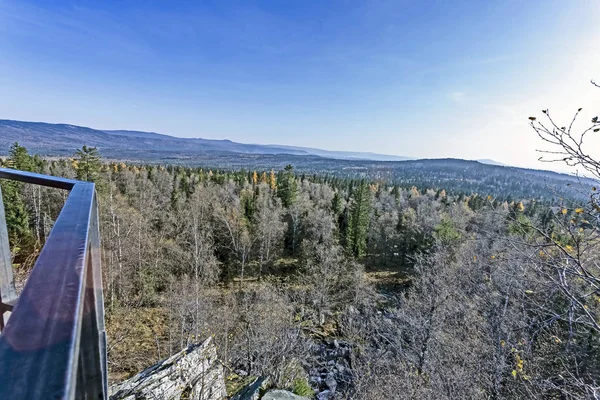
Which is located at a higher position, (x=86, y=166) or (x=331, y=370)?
(x=86, y=166)

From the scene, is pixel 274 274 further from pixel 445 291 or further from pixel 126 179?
pixel 126 179

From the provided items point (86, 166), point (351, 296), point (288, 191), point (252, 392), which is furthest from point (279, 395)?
point (288, 191)

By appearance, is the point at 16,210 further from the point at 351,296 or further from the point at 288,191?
the point at 288,191

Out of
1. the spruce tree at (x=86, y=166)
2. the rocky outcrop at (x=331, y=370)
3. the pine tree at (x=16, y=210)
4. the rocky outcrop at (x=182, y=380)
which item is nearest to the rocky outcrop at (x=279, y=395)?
the rocky outcrop at (x=182, y=380)

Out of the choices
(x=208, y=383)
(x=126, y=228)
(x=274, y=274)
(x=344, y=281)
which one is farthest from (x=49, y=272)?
(x=274, y=274)

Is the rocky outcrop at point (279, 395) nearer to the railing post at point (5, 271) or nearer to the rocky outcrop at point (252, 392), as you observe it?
the rocky outcrop at point (252, 392)
